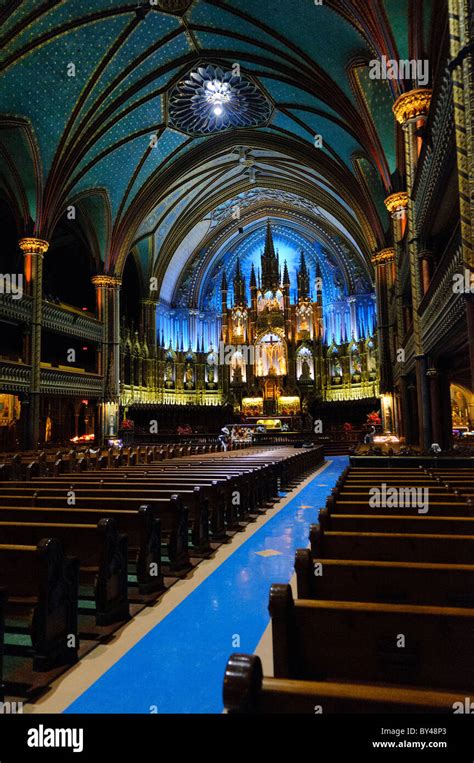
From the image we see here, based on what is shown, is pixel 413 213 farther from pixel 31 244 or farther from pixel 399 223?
pixel 31 244

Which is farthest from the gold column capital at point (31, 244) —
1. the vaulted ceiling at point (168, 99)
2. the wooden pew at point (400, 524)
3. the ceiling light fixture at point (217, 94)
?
the wooden pew at point (400, 524)

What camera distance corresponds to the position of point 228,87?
21.4 m

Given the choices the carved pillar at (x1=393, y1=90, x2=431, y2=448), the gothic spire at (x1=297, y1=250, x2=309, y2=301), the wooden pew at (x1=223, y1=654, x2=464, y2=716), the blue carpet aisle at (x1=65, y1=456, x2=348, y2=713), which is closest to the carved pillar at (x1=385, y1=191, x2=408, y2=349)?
the carved pillar at (x1=393, y1=90, x2=431, y2=448)

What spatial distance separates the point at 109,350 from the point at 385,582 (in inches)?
958

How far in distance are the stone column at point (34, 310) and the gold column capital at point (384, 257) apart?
47.6 ft

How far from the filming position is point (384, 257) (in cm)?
2097

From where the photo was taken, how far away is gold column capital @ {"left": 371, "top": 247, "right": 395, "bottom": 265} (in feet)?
67.7

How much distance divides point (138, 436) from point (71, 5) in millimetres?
19678

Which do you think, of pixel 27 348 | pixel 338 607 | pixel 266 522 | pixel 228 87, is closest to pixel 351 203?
pixel 228 87

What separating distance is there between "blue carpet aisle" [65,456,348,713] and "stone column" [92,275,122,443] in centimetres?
1993

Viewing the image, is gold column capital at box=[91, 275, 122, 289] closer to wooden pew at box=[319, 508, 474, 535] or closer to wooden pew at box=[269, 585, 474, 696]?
wooden pew at box=[319, 508, 474, 535]

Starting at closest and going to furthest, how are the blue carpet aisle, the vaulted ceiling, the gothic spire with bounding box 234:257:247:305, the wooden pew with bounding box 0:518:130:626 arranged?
1. the blue carpet aisle
2. the wooden pew with bounding box 0:518:130:626
3. the vaulted ceiling
4. the gothic spire with bounding box 234:257:247:305

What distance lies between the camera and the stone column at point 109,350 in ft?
79.9

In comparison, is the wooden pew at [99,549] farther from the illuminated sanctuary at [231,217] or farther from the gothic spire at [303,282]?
the gothic spire at [303,282]
